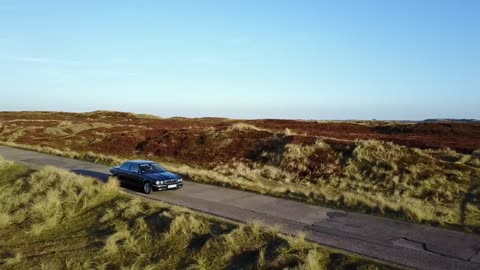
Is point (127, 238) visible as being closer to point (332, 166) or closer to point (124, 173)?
point (124, 173)

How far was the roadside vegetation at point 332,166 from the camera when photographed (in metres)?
16.7

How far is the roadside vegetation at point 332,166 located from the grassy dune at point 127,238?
197 inches

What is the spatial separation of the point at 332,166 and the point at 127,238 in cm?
1731

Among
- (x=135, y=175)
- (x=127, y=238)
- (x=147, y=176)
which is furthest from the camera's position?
(x=135, y=175)

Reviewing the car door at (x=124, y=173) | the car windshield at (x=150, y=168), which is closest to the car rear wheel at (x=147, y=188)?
the car windshield at (x=150, y=168)

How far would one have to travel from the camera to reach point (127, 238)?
1323cm

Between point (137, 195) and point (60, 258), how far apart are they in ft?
17.1

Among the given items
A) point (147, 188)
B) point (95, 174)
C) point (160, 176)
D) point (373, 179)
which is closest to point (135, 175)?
point (147, 188)

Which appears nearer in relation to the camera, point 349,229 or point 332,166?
point 349,229

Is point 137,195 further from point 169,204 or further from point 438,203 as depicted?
point 438,203

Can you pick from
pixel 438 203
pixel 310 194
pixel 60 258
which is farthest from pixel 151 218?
pixel 438 203

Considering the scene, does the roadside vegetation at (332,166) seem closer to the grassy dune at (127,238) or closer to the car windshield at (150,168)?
the car windshield at (150,168)

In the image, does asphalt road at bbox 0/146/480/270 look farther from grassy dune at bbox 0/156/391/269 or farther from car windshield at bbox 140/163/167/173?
car windshield at bbox 140/163/167/173

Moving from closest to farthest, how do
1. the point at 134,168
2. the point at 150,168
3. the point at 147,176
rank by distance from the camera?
1. the point at 147,176
2. the point at 134,168
3. the point at 150,168
